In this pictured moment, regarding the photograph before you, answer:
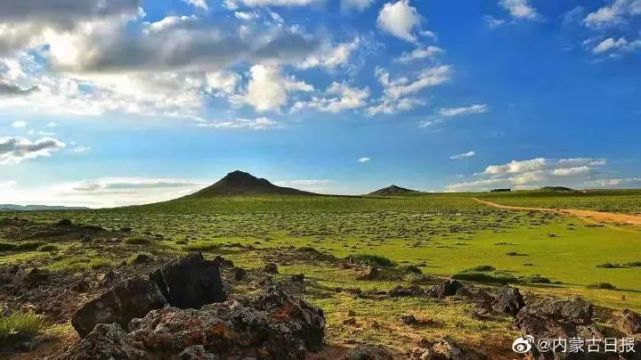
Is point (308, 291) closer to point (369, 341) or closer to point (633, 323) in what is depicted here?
point (369, 341)

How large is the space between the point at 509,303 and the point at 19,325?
464 inches

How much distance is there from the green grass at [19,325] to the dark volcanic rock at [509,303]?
1120cm

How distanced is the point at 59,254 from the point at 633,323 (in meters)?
26.5

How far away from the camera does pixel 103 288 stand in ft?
60.6

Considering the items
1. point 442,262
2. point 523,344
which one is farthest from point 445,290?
point 442,262

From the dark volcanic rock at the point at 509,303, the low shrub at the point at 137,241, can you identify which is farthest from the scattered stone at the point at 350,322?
the low shrub at the point at 137,241

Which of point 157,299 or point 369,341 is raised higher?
point 157,299

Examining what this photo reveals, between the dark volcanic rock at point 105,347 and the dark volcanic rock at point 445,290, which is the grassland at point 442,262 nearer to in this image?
the dark volcanic rock at point 445,290

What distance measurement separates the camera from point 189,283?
13250 mm

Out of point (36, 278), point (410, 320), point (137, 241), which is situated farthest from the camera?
point (137, 241)

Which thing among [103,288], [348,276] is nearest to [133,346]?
[103,288]

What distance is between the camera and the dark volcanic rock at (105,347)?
885 centimetres

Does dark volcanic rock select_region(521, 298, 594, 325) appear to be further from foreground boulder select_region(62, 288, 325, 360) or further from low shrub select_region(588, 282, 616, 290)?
low shrub select_region(588, 282, 616, 290)

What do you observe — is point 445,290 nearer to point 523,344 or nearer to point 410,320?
point 410,320
